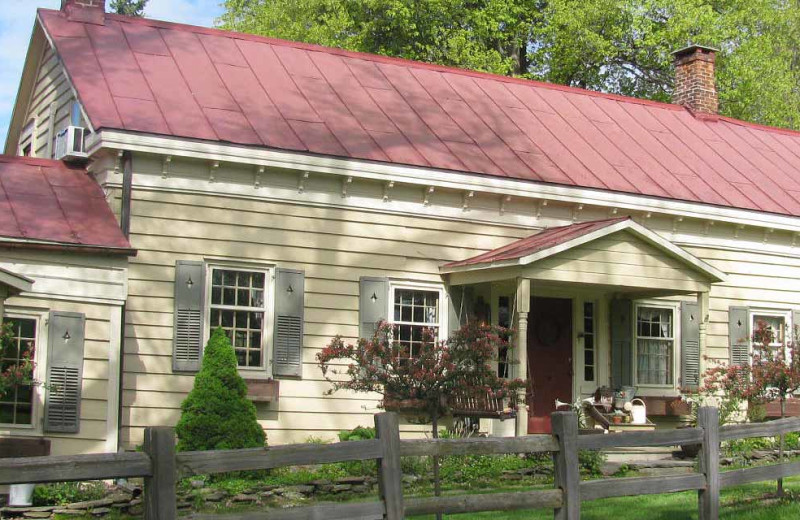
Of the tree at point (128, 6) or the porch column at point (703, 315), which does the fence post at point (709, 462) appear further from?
the tree at point (128, 6)

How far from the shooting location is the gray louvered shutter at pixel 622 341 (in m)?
17.6

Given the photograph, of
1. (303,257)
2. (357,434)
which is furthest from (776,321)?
(303,257)

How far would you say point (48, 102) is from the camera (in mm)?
17141

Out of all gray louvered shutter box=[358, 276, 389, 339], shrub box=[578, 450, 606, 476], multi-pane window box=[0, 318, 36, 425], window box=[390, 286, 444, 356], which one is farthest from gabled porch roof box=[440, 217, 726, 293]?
multi-pane window box=[0, 318, 36, 425]

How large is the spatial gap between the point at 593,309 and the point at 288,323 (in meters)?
5.67

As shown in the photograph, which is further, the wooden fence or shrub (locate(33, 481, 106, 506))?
shrub (locate(33, 481, 106, 506))

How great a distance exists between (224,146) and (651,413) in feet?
27.0

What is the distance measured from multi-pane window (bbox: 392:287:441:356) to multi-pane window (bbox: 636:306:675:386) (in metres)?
3.94

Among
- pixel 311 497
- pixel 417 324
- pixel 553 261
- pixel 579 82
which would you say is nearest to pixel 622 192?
pixel 553 261

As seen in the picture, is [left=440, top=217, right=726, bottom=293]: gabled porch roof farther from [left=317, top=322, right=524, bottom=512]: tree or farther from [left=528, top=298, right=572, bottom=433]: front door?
[left=317, top=322, right=524, bottom=512]: tree

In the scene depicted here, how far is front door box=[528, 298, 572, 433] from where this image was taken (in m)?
17.3

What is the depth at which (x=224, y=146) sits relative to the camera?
14.2 m

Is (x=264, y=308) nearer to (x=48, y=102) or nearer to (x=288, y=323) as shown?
(x=288, y=323)

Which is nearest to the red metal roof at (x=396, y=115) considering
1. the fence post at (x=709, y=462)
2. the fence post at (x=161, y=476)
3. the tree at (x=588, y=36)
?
the fence post at (x=709, y=462)
